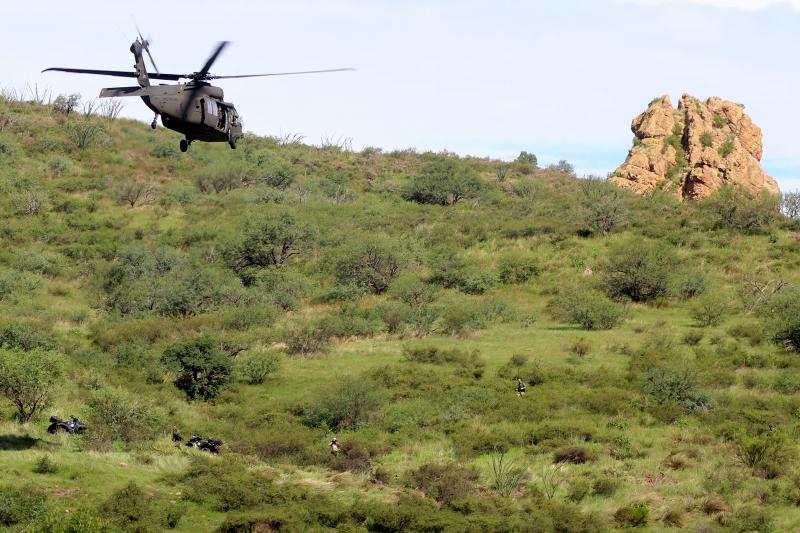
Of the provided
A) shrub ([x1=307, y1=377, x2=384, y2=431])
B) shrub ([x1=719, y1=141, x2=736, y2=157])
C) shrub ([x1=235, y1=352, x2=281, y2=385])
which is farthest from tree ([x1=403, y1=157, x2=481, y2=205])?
shrub ([x1=307, y1=377, x2=384, y2=431])

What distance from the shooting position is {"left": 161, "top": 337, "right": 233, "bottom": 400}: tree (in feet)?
142

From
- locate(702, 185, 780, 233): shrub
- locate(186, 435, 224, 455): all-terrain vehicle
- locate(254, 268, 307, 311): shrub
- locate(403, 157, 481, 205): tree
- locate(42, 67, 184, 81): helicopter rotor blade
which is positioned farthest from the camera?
locate(403, 157, 481, 205): tree

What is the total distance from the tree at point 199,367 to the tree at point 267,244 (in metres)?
24.0

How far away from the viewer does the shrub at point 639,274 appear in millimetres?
57562

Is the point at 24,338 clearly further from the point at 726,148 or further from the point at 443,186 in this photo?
the point at 726,148

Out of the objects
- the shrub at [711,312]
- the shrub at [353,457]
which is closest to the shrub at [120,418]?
the shrub at [353,457]

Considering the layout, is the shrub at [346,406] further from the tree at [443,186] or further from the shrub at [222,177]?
the shrub at [222,177]

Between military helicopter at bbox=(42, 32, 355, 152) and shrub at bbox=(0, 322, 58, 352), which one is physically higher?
military helicopter at bbox=(42, 32, 355, 152)

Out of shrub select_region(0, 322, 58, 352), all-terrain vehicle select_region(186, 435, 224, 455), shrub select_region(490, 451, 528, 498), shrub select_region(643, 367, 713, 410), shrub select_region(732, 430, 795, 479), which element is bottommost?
all-terrain vehicle select_region(186, 435, 224, 455)

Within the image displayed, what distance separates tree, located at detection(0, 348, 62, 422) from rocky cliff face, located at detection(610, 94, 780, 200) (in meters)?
61.2

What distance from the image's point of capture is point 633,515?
28.2m

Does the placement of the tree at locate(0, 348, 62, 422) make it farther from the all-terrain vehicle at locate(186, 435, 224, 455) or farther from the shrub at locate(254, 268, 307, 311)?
the shrub at locate(254, 268, 307, 311)

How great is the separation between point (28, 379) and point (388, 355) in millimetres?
17605

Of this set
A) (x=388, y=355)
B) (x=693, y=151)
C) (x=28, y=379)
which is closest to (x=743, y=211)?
(x=693, y=151)
